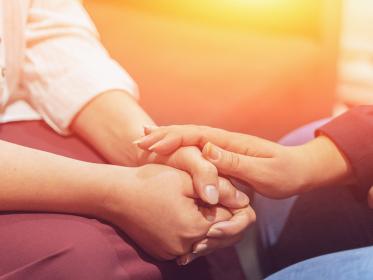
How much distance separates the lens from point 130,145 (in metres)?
0.76

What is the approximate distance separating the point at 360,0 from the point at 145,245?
154 centimetres

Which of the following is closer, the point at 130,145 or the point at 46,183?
the point at 46,183

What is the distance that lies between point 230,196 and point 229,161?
0.05 metres

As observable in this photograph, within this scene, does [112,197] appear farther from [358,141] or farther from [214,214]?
[358,141]

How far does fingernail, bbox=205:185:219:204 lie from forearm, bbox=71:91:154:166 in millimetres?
158

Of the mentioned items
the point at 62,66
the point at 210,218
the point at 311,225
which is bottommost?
the point at 311,225

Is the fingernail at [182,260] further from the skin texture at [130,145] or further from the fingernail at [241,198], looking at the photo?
the fingernail at [241,198]

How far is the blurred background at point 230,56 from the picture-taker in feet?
4.45

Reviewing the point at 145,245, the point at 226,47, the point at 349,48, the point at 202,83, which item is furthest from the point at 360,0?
the point at 145,245

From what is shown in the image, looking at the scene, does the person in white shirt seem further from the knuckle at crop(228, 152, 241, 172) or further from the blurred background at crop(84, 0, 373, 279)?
the blurred background at crop(84, 0, 373, 279)

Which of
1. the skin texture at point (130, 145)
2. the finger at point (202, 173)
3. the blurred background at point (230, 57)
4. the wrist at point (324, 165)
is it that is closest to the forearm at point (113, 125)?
the skin texture at point (130, 145)

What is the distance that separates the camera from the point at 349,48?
1906mm

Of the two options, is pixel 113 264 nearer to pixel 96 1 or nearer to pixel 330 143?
pixel 330 143

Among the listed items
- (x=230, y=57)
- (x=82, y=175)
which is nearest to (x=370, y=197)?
(x=82, y=175)
